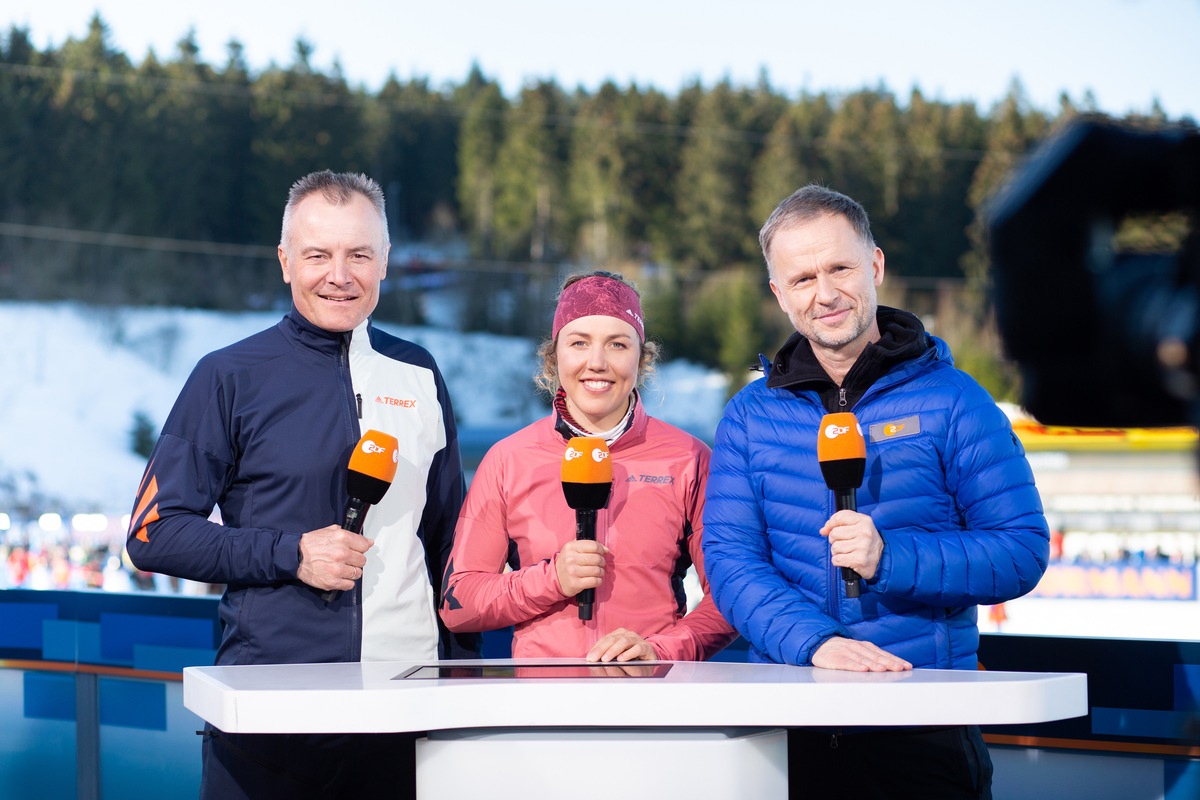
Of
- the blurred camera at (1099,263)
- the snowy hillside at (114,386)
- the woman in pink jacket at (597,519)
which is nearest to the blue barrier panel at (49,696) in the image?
the woman in pink jacket at (597,519)

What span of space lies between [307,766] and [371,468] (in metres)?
0.56

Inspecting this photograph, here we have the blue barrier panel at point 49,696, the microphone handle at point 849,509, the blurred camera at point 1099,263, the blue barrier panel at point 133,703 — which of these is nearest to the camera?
the blurred camera at point 1099,263

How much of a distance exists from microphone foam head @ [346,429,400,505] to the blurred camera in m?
1.31

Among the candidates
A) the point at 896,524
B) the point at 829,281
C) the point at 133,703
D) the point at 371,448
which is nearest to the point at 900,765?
the point at 896,524

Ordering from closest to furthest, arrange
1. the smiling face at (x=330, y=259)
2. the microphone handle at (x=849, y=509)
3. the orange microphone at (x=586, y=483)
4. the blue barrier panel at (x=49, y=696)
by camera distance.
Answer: the microphone handle at (x=849, y=509), the orange microphone at (x=586, y=483), the smiling face at (x=330, y=259), the blue barrier panel at (x=49, y=696)

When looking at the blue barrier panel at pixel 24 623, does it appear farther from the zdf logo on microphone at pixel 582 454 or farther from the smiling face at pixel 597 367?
the zdf logo on microphone at pixel 582 454

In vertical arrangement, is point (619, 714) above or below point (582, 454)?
below

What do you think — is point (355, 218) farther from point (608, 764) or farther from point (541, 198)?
point (541, 198)

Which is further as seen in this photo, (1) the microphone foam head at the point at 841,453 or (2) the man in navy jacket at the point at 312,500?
(2) the man in navy jacket at the point at 312,500

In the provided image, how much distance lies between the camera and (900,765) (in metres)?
2.07

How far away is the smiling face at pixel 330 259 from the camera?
8.17 feet

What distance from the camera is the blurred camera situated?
1135mm

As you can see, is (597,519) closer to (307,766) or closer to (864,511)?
(864,511)

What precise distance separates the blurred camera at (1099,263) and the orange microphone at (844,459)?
784 millimetres
